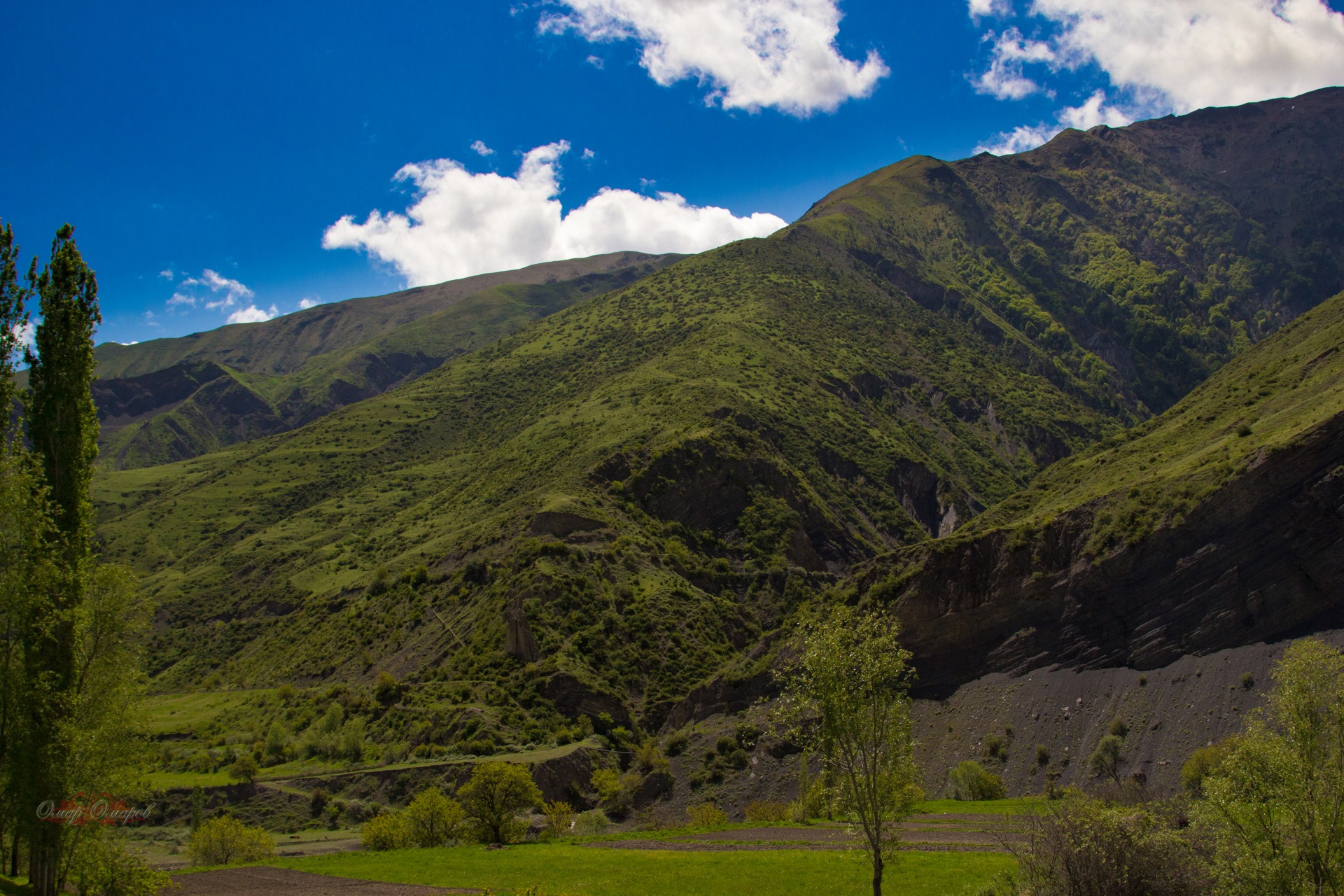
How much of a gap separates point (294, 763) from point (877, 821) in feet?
208

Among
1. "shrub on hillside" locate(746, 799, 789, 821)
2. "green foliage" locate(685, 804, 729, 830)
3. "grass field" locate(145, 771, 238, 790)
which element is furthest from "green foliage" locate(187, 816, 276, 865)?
"shrub on hillside" locate(746, 799, 789, 821)

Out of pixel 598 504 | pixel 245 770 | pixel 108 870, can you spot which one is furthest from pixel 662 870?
pixel 598 504

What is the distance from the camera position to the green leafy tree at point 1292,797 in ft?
70.8

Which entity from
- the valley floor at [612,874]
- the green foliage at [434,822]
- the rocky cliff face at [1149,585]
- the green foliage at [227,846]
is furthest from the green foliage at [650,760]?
the green foliage at [227,846]

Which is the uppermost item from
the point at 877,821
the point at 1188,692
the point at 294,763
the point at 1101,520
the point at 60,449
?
the point at 60,449

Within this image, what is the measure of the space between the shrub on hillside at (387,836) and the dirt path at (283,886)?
8.77 meters

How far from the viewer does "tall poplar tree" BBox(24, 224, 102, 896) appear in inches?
937

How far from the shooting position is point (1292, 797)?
2220 cm

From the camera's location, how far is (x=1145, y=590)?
58.0m

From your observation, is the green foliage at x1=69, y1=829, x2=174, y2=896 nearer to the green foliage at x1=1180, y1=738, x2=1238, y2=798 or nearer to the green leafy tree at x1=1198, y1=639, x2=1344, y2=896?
the green leafy tree at x1=1198, y1=639, x2=1344, y2=896

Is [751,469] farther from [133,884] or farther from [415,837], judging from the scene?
[133,884]

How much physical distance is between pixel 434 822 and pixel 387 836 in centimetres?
250

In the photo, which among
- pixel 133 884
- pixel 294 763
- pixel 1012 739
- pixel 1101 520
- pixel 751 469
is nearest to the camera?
pixel 133 884

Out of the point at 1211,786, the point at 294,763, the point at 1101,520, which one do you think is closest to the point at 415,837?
the point at 294,763
